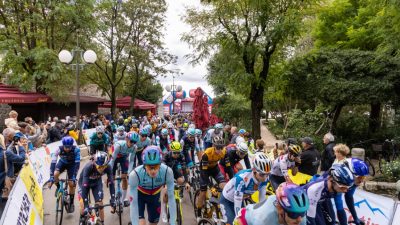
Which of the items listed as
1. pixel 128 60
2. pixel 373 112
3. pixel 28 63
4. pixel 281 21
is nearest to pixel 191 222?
pixel 281 21

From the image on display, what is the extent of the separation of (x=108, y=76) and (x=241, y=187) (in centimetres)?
3151

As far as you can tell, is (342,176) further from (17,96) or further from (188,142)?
(17,96)

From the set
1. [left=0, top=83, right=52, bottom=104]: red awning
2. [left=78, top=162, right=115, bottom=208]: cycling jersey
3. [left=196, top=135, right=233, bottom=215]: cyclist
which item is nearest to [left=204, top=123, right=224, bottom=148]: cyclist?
[left=196, top=135, right=233, bottom=215]: cyclist

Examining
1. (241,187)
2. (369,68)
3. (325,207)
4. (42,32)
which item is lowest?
(325,207)

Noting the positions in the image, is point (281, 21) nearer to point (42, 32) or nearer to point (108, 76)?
point (42, 32)

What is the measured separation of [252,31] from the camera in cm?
1739

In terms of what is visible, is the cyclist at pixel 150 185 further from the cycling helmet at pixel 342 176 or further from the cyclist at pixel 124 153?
the cyclist at pixel 124 153

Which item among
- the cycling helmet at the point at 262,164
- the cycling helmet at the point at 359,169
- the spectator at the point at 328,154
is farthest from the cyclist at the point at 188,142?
the cycling helmet at the point at 359,169

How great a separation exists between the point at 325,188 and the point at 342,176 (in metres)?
0.36

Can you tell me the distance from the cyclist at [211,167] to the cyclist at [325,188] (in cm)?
238

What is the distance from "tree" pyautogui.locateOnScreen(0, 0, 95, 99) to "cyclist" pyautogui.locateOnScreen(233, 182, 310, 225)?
70.3ft

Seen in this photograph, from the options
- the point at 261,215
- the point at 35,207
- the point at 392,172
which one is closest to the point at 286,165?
the point at 261,215

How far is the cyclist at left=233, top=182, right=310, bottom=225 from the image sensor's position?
2924 millimetres

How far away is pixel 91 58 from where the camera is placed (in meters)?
14.5
